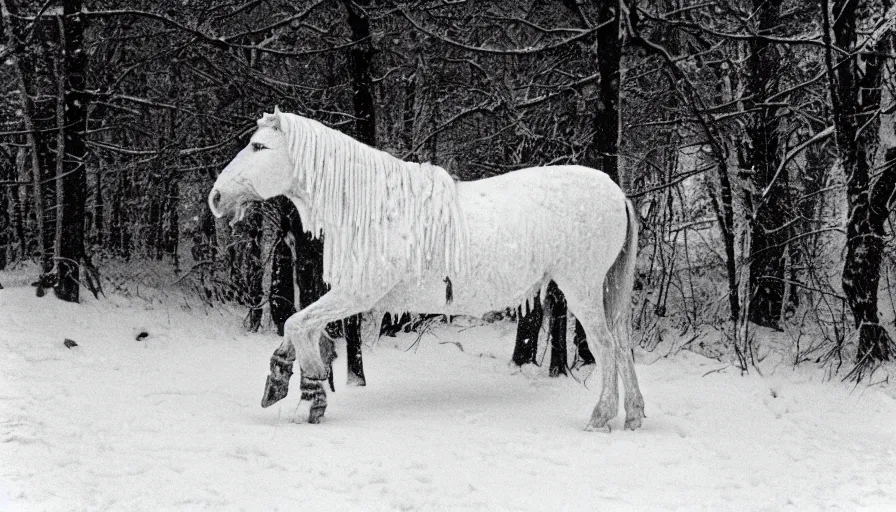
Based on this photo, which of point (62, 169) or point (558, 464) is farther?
point (62, 169)

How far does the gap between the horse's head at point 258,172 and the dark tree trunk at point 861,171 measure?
500 centimetres

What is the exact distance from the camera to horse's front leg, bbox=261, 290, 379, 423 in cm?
539

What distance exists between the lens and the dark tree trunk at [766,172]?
28.6 ft

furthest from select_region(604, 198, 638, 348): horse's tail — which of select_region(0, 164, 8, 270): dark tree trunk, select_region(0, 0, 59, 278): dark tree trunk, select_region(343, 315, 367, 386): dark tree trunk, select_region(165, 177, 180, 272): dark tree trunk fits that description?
select_region(165, 177, 180, 272): dark tree trunk

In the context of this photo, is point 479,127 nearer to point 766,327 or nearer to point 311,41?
point 311,41

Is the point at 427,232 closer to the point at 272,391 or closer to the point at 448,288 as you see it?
the point at 448,288

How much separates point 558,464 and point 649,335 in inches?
176

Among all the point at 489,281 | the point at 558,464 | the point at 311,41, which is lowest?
the point at 558,464

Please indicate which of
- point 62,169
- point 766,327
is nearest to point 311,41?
point 62,169

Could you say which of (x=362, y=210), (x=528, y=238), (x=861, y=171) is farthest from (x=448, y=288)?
(x=861, y=171)

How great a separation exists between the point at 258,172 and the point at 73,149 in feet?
14.8

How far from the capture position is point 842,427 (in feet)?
19.5

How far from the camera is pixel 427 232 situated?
5672mm

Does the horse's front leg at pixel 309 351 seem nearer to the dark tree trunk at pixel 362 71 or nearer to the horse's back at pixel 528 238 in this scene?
the horse's back at pixel 528 238
